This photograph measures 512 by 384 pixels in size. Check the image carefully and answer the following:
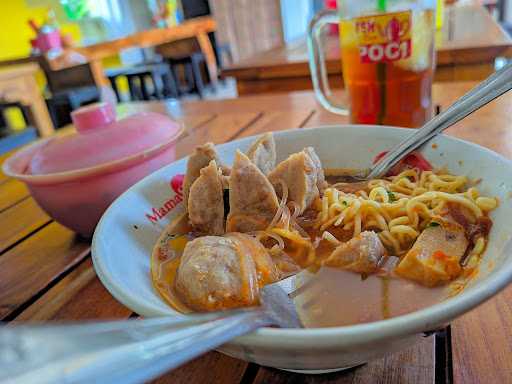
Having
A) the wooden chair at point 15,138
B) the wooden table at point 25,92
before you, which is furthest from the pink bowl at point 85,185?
the wooden table at point 25,92

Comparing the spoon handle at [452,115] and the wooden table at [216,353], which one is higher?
the spoon handle at [452,115]

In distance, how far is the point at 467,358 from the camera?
1.54ft

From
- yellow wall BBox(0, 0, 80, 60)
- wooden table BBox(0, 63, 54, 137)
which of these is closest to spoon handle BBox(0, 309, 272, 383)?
wooden table BBox(0, 63, 54, 137)

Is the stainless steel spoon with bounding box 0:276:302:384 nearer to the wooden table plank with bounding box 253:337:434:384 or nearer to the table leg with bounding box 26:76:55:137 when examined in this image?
the wooden table plank with bounding box 253:337:434:384

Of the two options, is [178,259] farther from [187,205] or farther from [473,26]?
A: [473,26]

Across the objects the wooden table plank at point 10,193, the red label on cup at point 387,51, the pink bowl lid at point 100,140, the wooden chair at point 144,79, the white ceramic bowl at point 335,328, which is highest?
the red label on cup at point 387,51

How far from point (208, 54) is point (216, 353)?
6771 mm

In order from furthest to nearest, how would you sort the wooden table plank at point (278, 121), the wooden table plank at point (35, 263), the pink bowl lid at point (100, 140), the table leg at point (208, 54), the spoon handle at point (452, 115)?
the table leg at point (208, 54)
the wooden table plank at point (278, 121)
the pink bowl lid at point (100, 140)
the wooden table plank at point (35, 263)
the spoon handle at point (452, 115)

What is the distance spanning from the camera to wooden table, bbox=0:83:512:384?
0.46 metres

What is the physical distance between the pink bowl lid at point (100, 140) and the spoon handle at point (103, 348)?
512mm

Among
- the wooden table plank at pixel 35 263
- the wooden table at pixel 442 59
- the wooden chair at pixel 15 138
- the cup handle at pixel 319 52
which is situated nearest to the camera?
the wooden table plank at pixel 35 263

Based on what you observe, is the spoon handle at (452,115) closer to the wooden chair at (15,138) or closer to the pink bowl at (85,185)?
the pink bowl at (85,185)

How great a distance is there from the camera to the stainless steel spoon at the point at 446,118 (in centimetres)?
58

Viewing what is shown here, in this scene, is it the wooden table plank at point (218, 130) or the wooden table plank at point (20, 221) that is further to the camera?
the wooden table plank at point (218, 130)
